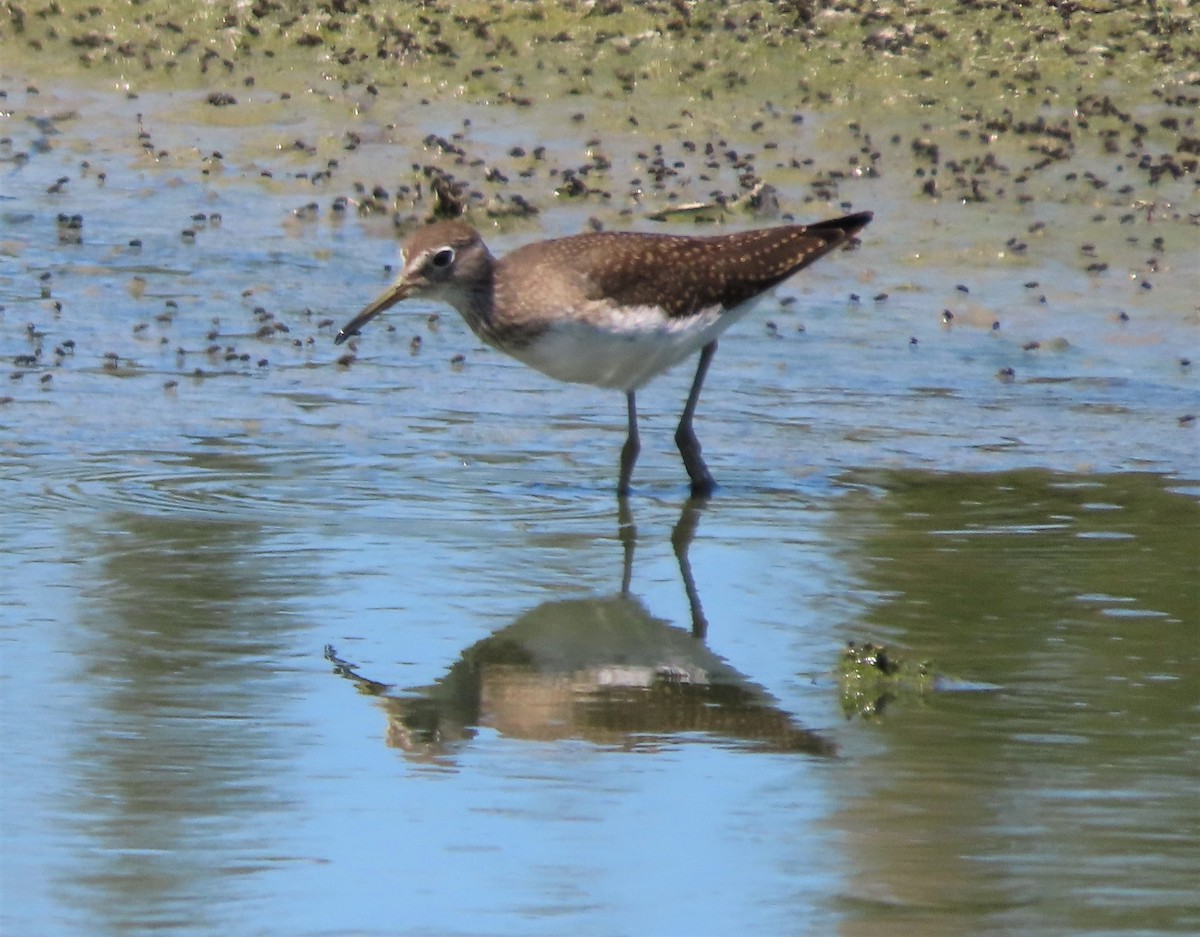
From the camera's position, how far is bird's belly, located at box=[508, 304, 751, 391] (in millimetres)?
9016

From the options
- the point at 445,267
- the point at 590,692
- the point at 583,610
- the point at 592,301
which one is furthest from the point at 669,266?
the point at 590,692

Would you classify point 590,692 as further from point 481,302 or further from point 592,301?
point 481,302

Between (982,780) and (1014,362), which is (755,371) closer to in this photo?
(1014,362)

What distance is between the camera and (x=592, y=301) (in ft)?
29.6

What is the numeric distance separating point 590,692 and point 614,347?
9.31 feet

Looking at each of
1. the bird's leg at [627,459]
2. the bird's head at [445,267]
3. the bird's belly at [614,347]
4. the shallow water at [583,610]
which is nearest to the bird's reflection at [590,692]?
the shallow water at [583,610]

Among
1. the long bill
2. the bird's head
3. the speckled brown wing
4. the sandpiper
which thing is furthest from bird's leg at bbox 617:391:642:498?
the long bill

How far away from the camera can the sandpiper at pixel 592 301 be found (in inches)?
356

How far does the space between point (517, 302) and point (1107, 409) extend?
2.95m

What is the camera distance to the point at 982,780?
5730 millimetres

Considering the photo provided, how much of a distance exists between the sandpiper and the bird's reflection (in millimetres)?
1910

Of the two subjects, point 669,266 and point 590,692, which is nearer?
point 590,692

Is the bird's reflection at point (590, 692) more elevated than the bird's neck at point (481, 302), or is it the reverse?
the bird's neck at point (481, 302)

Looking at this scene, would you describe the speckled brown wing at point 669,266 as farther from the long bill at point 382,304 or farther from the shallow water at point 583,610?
the shallow water at point 583,610
